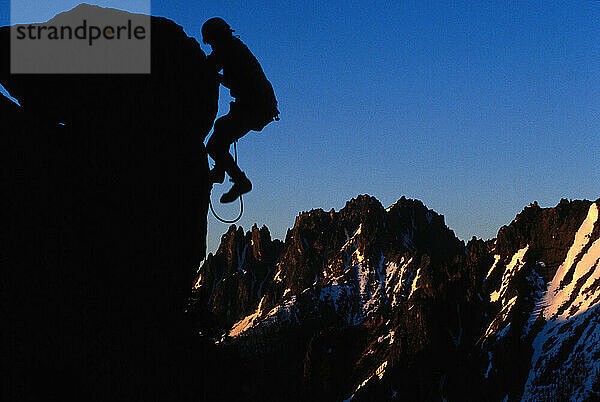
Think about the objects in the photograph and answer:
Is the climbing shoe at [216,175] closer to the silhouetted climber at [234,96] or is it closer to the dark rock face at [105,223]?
the silhouetted climber at [234,96]

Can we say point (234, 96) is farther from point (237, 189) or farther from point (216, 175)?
point (237, 189)

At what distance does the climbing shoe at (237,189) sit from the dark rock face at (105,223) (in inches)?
39.7

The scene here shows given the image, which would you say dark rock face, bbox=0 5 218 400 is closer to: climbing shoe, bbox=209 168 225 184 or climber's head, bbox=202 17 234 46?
climber's head, bbox=202 17 234 46

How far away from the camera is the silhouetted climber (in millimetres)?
13562

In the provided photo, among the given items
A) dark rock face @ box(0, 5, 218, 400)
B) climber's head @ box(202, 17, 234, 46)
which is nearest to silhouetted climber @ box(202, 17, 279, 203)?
climber's head @ box(202, 17, 234, 46)

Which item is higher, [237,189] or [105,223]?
[237,189]

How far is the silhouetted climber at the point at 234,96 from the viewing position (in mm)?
13562

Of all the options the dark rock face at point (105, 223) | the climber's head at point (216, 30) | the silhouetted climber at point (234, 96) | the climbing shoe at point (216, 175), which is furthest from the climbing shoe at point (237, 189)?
the climber's head at point (216, 30)

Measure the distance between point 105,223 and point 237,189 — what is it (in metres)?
4.78

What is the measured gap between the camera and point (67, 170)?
11.1 meters

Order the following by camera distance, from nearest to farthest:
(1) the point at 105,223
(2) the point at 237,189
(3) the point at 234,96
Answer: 1. (1) the point at 105,223
2. (3) the point at 234,96
3. (2) the point at 237,189

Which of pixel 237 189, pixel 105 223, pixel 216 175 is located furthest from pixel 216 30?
pixel 105 223

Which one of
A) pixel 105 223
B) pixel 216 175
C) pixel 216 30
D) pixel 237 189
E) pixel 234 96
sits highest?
pixel 216 30

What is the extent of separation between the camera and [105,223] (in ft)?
36.9
